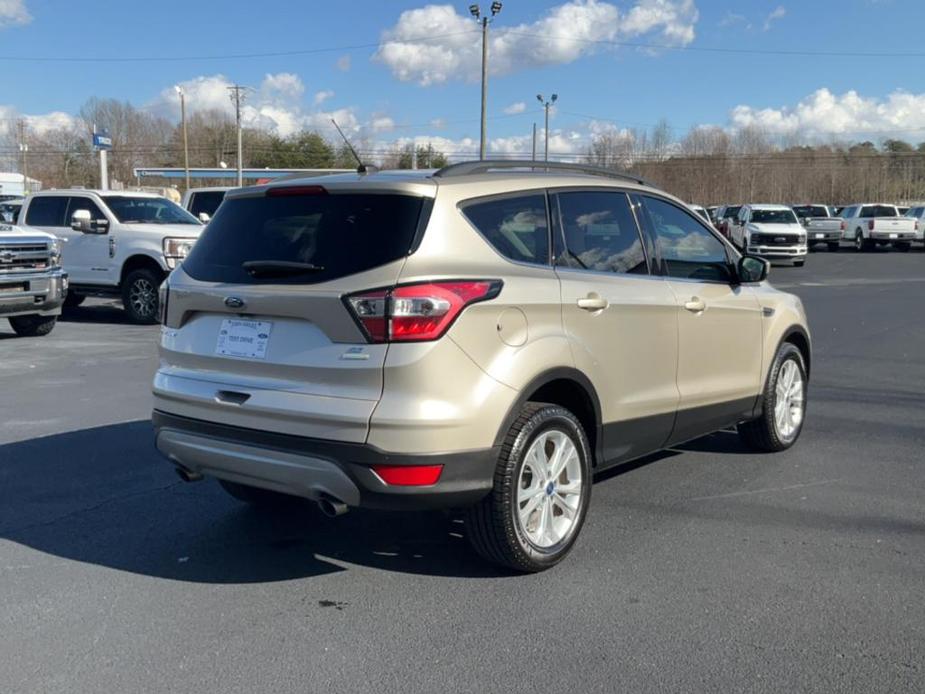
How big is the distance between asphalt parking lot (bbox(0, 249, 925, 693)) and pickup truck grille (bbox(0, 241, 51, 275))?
5897mm

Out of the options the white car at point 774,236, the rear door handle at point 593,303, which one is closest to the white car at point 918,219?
the white car at point 774,236

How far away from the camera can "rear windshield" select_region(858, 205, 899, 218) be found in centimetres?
3866

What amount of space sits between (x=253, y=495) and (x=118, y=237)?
10398 millimetres

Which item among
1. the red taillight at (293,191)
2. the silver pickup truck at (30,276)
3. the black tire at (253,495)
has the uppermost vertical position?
the red taillight at (293,191)

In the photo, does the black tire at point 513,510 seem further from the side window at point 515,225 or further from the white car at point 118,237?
the white car at point 118,237

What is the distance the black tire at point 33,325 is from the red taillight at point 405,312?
10.4 m

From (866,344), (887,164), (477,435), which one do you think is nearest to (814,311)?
(866,344)

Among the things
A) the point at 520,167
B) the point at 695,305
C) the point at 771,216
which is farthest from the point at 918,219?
the point at 520,167

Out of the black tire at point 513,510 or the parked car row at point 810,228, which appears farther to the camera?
the parked car row at point 810,228

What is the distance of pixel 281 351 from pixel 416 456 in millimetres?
756

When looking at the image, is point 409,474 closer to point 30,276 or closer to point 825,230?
point 30,276

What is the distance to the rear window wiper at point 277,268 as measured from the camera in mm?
3881

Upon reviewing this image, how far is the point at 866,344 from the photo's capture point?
11.6 metres

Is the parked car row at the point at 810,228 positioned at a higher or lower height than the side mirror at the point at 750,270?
higher
